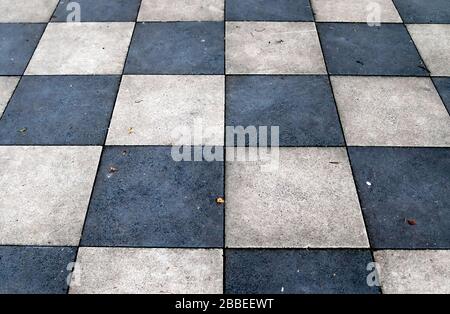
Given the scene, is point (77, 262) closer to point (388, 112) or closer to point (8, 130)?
point (8, 130)

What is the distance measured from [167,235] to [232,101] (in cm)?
160

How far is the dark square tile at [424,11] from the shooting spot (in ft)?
18.8

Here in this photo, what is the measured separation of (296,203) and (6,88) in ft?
10.0

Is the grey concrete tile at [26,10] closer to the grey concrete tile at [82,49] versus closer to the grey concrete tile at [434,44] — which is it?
the grey concrete tile at [82,49]

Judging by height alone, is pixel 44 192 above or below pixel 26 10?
below

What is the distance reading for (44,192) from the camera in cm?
386

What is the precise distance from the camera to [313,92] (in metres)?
4.75

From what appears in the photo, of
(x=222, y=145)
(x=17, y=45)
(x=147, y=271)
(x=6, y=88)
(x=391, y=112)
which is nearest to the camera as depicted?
(x=147, y=271)

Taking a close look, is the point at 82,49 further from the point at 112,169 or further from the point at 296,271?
the point at 296,271

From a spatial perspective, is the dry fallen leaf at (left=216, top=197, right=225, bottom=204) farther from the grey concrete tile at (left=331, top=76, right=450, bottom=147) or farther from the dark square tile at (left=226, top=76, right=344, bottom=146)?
the grey concrete tile at (left=331, top=76, right=450, bottom=147)

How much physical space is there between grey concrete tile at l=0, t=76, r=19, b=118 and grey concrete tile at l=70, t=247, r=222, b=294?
6.46ft

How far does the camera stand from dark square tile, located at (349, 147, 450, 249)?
3572 mm

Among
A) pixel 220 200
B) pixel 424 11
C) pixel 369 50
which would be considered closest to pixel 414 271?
pixel 220 200

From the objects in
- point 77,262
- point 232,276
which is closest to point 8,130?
point 77,262
